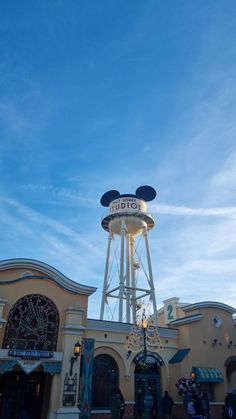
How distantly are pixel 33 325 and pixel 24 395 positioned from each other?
3.39 meters

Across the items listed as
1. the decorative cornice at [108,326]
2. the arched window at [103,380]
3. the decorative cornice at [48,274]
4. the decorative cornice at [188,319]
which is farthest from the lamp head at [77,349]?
the decorative cornice at [188,319]

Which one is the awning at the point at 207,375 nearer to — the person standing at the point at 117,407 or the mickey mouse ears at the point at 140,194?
the person standing at the point at 117,407

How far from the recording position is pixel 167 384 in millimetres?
19719

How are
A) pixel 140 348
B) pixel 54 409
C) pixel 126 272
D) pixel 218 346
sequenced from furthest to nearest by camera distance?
pixel 126 272 → pixel 218 346 → pixel 140 348 → pixel 54 409

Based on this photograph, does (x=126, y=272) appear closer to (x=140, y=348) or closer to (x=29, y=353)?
(x=140, y=348)

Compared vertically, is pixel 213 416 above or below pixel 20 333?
below

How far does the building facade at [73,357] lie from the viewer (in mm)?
15961

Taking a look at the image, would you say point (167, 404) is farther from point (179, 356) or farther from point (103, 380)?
point (103, 380)

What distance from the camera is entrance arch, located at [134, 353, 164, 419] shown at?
1880 cm

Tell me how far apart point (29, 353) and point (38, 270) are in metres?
3.92

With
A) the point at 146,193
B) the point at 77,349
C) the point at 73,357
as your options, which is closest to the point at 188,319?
the point at 77,349

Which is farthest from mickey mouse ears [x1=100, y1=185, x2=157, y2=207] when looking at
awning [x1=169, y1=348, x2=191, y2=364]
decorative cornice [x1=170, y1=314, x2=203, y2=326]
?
awning [x1=169, y1=348, x2=191, y2=364]

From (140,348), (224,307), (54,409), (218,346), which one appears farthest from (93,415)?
(224,307)

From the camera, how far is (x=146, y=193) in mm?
30672
